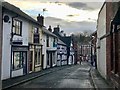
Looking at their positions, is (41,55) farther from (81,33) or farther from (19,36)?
(81,33)

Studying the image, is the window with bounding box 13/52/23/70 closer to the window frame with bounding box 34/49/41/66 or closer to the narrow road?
the narrow road

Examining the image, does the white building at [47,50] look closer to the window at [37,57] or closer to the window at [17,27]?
the window at [37,57]

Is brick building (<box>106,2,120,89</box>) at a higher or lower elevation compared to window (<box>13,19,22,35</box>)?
lower

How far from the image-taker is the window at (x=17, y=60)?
26397mm

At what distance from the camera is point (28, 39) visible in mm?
32094

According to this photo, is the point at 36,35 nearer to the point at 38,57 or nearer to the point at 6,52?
the point at 38,57

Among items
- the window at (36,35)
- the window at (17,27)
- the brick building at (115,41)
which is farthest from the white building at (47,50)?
the brick building at (115,41)

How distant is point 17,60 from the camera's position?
90.2 feet

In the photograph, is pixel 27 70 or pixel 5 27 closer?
pixel 5 27

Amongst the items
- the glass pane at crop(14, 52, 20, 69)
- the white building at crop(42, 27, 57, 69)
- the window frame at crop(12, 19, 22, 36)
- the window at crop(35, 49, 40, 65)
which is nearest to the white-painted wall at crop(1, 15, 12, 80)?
the window frame at crop(12, 19, 22, 36)

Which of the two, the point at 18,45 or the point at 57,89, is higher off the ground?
the point at 18,45

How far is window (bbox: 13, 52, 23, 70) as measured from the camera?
2640cm

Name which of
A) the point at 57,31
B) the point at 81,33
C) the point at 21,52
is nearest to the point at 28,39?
the point at 21,52

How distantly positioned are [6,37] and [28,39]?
27.1 feet
